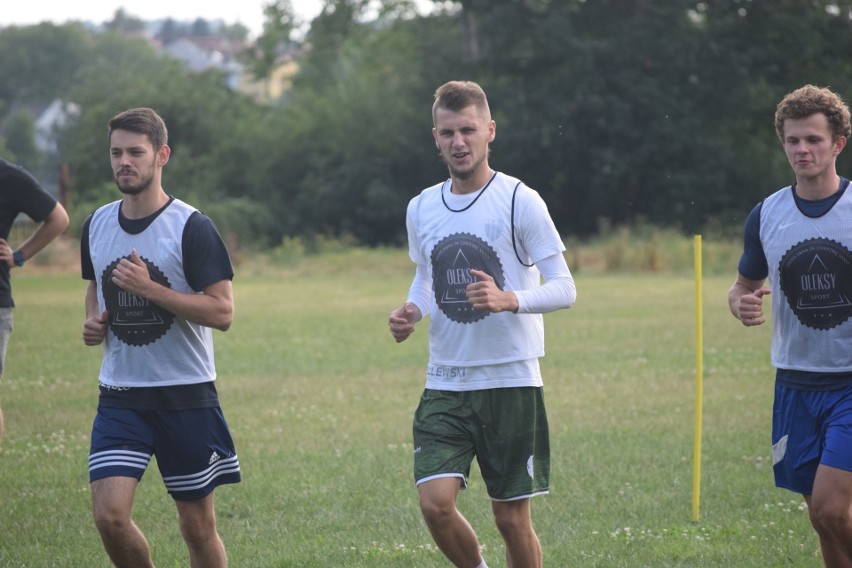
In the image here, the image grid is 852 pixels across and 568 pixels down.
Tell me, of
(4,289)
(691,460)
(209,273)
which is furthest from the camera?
(691,460)

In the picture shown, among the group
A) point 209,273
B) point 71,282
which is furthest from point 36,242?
point 71,282

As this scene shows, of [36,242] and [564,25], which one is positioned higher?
[564,25]

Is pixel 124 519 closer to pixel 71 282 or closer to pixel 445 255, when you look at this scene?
pixel 445 255

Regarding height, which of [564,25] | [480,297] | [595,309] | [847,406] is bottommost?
[595,309]

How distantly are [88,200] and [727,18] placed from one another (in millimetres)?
28108

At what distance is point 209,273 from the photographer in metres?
5.41

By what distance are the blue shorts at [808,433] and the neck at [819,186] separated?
83 cm

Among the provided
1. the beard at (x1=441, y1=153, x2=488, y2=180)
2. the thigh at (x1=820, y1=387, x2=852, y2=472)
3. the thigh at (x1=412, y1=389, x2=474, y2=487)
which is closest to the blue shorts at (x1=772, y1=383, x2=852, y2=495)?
the thigh at (x1=820, y1=387, x2=852, y2=472)

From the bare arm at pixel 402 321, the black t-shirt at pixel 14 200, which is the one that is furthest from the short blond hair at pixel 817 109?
the black t-shirt at pixel 14 200

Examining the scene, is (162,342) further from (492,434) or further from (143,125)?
(492,434)

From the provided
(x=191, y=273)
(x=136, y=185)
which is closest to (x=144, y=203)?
(x=136, y=185)

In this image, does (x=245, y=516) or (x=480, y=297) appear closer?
(x=480, y=297)

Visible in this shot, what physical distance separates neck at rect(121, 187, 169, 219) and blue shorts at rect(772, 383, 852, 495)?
289 cm

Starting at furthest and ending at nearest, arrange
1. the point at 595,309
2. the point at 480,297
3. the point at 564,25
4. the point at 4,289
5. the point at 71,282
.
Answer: the point at 564,25
the point at 71,282
the point at 595,309
the point at 4,289
the point at 480,297
